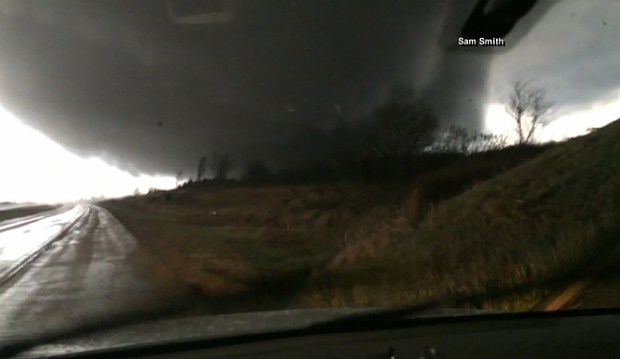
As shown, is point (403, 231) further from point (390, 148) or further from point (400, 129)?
point (400, 129)

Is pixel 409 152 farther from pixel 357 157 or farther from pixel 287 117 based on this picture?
pixel 287 117

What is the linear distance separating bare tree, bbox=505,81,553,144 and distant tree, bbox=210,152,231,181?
7.07 ft

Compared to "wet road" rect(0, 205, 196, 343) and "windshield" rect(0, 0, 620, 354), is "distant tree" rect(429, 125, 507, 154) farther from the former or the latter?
"wet road" rect(0, 205, 196, 343)

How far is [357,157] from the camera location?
538 centimetres

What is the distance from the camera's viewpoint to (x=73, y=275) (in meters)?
4.53

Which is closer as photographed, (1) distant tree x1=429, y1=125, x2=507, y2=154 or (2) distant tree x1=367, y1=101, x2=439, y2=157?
(2) distant tree x1=367, y1=101, x2=439, y2=157

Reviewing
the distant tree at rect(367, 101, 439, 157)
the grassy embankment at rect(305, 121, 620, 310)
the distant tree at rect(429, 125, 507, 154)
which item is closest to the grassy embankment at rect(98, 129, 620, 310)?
the grassy embankment at rect(305, 121, 620, 310)

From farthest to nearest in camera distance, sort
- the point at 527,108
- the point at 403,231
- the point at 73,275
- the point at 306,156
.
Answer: the point at 527,108
the point at 403,231
the point at 306,156
the point at 73,275

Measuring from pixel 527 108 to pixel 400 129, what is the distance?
3.32 ft

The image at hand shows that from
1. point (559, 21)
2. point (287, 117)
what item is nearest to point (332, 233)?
point (287, 117)

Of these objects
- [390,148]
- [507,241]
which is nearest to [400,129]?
[390,148]

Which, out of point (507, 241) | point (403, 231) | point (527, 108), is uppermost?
point (527, 108)

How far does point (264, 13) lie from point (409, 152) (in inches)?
58.9

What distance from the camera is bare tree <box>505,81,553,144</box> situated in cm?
566
